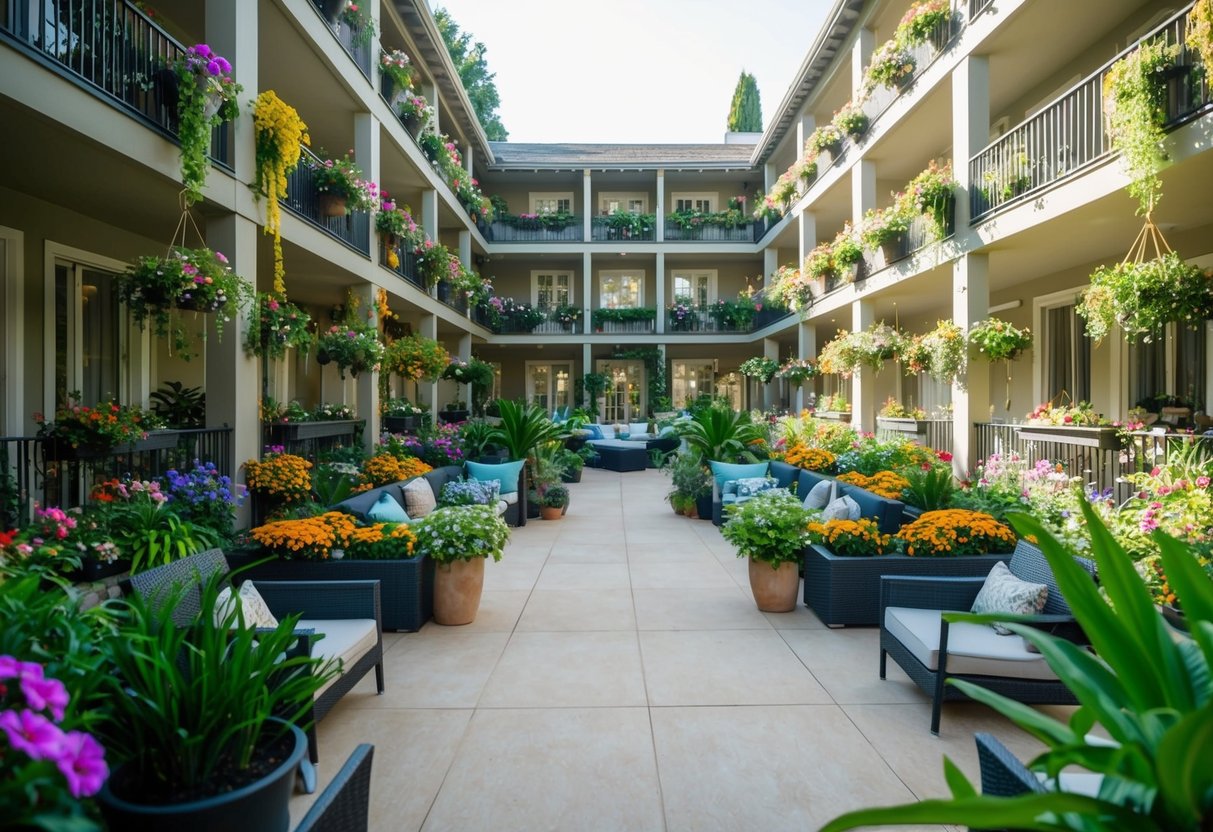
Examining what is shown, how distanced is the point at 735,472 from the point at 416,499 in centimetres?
398

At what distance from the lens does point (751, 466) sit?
8555 millimetres

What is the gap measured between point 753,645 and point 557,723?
1.58 m

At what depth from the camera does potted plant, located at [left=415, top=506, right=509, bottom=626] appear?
455 cm

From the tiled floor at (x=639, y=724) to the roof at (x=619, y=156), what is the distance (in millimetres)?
16708

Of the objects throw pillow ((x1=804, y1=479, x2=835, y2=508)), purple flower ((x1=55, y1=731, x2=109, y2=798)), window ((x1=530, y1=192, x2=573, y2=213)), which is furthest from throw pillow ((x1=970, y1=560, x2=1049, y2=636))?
window ((x1=530, y1=192, x2=573, y2=213))

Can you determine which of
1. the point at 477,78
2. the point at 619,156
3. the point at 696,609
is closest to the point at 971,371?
the point at 696,609

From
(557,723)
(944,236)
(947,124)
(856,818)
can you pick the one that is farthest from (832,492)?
(947,124)

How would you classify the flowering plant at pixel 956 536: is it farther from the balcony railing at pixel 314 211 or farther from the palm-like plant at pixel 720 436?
the balcony railing at pixel 314 211

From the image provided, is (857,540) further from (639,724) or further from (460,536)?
(460,536)

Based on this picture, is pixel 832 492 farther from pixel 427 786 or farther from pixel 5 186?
pixel 5 186

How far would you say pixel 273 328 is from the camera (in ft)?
20.8

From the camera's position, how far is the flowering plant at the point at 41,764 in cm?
106

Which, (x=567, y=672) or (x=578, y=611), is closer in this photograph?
(x=567, y=672)

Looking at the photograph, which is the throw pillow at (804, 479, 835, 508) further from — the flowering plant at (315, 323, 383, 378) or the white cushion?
the flowering plant at (315, 323, 383, 378)
